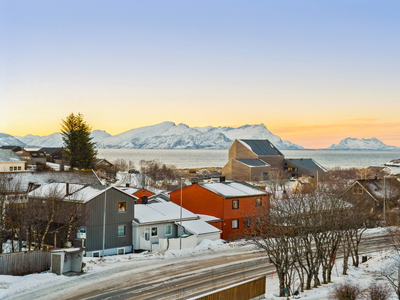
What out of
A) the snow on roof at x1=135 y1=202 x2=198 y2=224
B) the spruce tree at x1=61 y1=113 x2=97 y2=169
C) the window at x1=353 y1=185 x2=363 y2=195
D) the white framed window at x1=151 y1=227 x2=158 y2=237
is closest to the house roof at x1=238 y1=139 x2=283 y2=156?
the spruce tree at x1=61 y1=113 x2=97 y2=169

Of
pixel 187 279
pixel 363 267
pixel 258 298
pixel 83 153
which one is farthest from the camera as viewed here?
pixel 83 153

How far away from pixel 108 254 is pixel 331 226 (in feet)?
68.6

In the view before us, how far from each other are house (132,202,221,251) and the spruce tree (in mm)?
46481

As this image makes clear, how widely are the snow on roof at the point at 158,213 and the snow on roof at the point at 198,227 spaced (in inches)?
38.9

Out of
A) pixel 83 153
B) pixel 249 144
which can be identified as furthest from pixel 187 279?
pixel 249 144

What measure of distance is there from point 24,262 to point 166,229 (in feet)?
64.5

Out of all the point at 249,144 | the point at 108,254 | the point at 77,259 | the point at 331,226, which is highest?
the point at 249,144

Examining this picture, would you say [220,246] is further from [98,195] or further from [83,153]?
[83,153]

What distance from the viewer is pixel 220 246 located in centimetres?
4238

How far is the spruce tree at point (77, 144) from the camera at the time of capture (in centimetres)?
9044

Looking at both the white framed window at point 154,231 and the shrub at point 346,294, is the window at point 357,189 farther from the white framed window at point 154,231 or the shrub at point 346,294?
the shrub at point 346,294

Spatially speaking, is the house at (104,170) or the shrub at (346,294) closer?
the shrub at (346,294)

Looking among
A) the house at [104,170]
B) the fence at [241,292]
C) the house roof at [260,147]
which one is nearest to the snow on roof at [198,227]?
the fence at [241,292]

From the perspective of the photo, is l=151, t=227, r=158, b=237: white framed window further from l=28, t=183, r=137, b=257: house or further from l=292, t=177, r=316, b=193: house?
l=292, t=177, r=316, b=193: house
